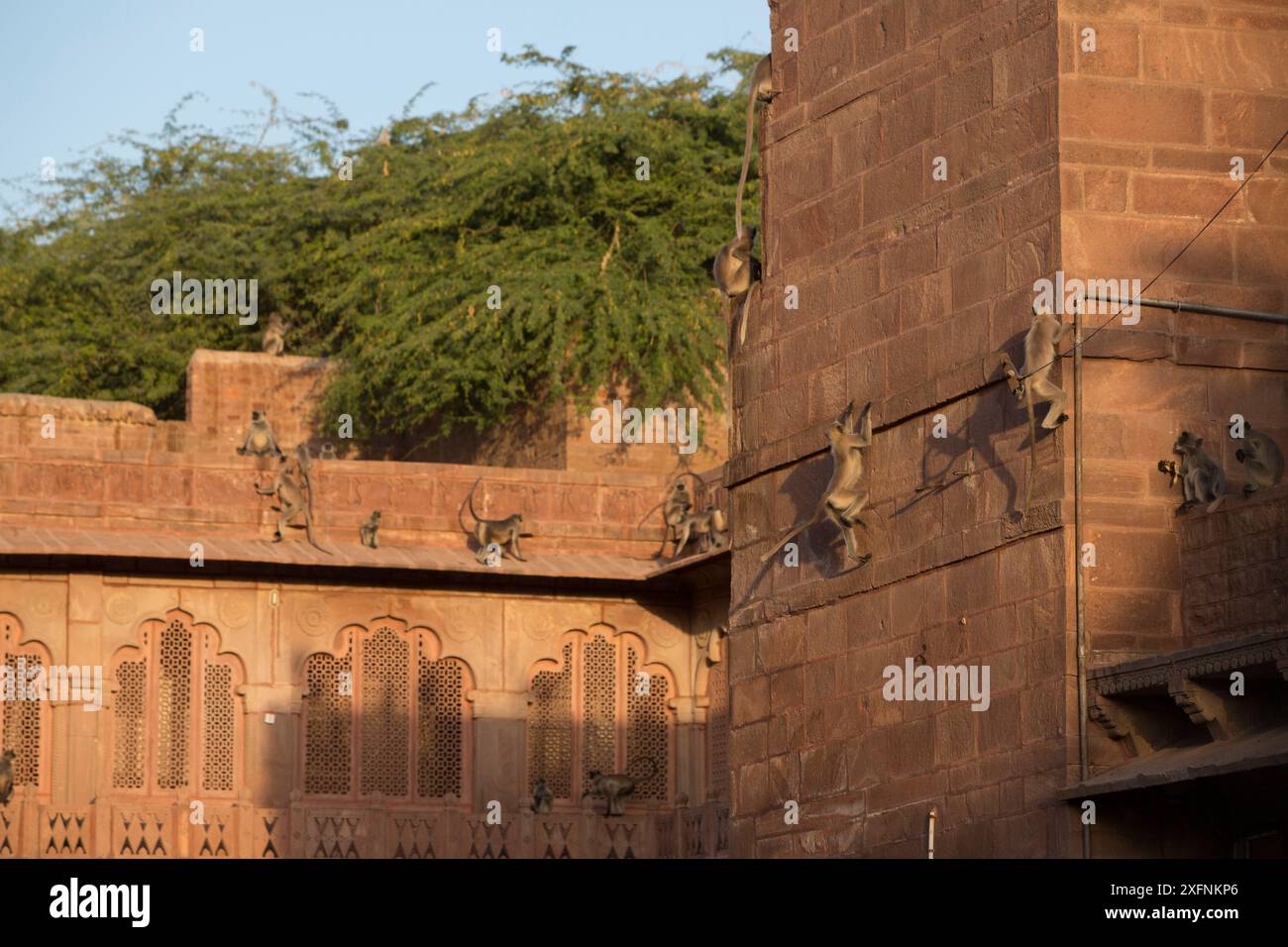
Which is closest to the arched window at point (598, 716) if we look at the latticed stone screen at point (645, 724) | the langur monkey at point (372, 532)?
the latticed stone screen at point (645, 724)

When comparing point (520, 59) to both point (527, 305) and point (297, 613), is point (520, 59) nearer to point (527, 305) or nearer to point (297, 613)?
point (527, 305)

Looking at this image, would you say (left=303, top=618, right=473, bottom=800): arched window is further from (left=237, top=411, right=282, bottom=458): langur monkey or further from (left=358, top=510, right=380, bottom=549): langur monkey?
(left=237, top=411, right=282, bottom=458): langur monkey

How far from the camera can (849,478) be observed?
17.7 meters

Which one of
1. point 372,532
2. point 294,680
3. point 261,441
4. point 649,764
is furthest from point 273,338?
point 649,764

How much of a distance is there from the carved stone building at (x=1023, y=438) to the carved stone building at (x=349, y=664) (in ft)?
25.2

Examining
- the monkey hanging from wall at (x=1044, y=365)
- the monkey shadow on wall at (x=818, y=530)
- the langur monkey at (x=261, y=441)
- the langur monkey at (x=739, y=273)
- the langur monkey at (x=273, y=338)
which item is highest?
the langur monkey at (x=273, y=338)

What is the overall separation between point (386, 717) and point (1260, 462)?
38.9ft

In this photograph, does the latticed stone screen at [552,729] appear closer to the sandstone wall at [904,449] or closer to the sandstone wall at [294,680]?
the sandstone wall at [294,680]

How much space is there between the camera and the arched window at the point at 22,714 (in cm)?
2541

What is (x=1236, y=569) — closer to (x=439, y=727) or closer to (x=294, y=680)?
(x=439, y=727)

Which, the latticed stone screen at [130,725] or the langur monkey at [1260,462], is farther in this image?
the latticed stone screen at [130,725]

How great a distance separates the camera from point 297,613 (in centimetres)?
2642

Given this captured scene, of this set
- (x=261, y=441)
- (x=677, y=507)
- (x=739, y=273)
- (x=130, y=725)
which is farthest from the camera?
(x=261, y=441)

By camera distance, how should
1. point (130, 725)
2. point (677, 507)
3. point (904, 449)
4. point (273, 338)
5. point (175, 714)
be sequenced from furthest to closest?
point (273, 338)
point (677, 507)
point (175, 714)
point (130, 725)
point (904, 449)
